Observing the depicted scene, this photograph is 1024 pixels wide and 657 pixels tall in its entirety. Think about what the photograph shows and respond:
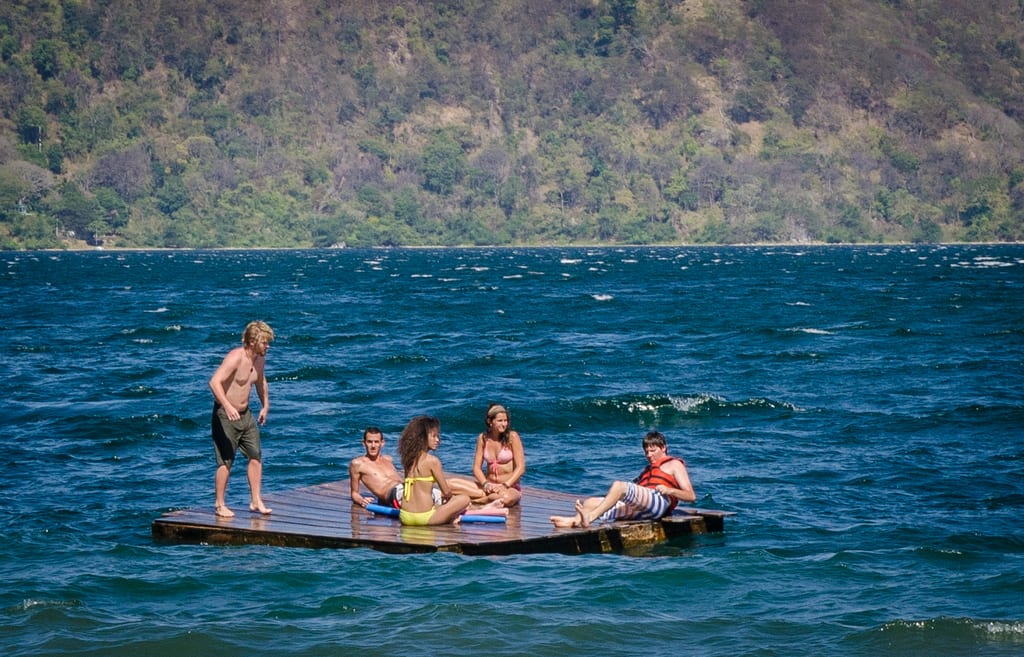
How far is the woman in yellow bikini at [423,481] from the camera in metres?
14.8

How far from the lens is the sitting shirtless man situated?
627 inches

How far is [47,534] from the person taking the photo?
16.8 metres

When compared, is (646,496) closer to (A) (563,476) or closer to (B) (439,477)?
(B) (439,477)

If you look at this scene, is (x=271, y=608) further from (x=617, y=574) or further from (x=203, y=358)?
Result: (x=203, y=358)

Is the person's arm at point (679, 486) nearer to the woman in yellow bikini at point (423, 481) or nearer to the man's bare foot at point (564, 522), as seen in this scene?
the man's bare foot at point (564, 522)

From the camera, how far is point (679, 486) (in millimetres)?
15562

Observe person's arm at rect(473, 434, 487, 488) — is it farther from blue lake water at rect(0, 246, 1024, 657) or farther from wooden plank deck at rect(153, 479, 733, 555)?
blue lake water at rect(0, 246, 1024, 657)

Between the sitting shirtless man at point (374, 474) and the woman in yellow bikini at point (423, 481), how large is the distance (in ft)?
2.44

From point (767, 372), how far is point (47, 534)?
21.0m

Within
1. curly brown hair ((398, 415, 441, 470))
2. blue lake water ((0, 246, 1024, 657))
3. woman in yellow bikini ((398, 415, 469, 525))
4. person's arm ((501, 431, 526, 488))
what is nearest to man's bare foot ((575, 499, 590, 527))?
blue lake water ((0, 246, 1024, 657))

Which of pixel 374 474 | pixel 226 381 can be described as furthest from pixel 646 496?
pixel 226 381

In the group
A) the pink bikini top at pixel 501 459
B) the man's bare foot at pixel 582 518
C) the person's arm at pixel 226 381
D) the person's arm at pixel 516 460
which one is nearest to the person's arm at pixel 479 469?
the pink bikini top at pixel 501 459

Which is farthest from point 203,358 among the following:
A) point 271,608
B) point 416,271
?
point 416,271

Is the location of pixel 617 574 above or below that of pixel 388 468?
below
